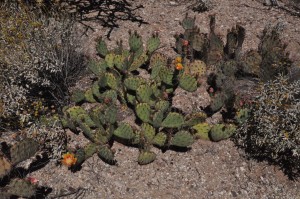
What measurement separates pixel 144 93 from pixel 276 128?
1.82m

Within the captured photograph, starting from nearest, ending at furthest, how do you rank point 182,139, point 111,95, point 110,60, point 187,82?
point 182,139 → point 111,95 → point 187,82 → point 110,60

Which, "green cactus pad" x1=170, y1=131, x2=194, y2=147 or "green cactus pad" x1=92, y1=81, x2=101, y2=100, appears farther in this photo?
"green cactus pad" x1=92, y1=81, x2=101, y2=100

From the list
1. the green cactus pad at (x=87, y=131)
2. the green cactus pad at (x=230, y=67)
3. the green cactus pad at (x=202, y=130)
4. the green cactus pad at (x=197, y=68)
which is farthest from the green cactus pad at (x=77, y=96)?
the green cactus pad at (x=230, y=67)

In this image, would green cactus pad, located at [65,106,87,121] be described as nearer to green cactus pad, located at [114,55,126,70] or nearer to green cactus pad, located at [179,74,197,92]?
green cactus pad, located at [114,55,126,70]

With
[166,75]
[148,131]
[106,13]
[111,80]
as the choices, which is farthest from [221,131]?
[106,13]

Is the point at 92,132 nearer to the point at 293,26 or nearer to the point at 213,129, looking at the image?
the point at 213,129

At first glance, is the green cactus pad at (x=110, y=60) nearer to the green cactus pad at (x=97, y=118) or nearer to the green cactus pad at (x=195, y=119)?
the green cactus pad at (x=97, y=118)

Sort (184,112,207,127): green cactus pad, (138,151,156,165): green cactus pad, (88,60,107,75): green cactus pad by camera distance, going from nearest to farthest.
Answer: (138,151,156,165): green cactus pad
(184,112,207,127): green cactus pad
(88,60,107,75): green cactus pad

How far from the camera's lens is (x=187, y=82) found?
5754mm

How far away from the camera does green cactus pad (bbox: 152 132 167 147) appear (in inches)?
200

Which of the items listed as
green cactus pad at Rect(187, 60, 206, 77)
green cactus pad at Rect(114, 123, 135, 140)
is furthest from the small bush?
green cactus pad at Rect(187, 60, 206, 77)

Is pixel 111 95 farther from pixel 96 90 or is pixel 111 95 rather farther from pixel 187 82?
pixel 187 82

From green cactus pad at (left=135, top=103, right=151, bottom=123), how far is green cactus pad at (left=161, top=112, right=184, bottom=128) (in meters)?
0.24

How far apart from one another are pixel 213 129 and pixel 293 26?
11.8ft
